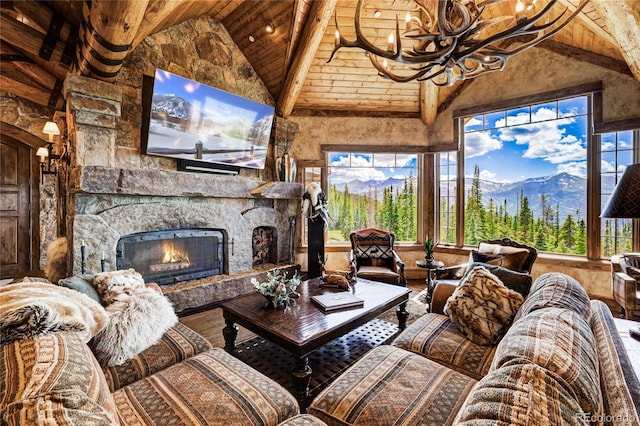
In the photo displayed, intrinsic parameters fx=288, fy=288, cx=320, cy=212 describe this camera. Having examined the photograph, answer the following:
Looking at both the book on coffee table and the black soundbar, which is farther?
the black soundbar

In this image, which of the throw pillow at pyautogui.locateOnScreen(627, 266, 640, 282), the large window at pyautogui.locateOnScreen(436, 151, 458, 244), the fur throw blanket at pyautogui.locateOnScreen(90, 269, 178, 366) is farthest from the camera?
the large window at pyautogui.locateOnScreen(436, 151, 458, 244)

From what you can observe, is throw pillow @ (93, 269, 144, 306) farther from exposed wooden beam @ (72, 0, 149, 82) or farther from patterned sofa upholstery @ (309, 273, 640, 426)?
exposed wooden beam @ (72, 0, 149, 82)

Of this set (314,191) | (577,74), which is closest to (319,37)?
(314,191)

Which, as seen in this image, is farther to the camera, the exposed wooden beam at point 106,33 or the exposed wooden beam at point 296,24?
the exposed wooden beam at point 296,24

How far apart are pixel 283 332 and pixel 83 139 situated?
9.03 feet

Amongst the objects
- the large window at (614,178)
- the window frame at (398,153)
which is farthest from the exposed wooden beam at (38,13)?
the large window at (614,178)

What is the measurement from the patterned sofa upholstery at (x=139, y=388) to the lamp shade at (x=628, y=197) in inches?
79.7

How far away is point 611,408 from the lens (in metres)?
0.91

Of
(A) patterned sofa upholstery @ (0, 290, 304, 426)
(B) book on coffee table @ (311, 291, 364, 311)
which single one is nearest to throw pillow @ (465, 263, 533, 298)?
(B) book on coffee table @ (311, 291, 364, 311)

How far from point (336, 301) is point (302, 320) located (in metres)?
0.41

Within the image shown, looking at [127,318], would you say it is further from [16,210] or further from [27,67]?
[16,210]

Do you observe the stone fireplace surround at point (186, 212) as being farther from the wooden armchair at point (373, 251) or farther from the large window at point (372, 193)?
the wooden armchair at point (373, 251)

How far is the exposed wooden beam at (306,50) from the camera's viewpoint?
3.28 metres

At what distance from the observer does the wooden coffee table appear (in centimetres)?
181
